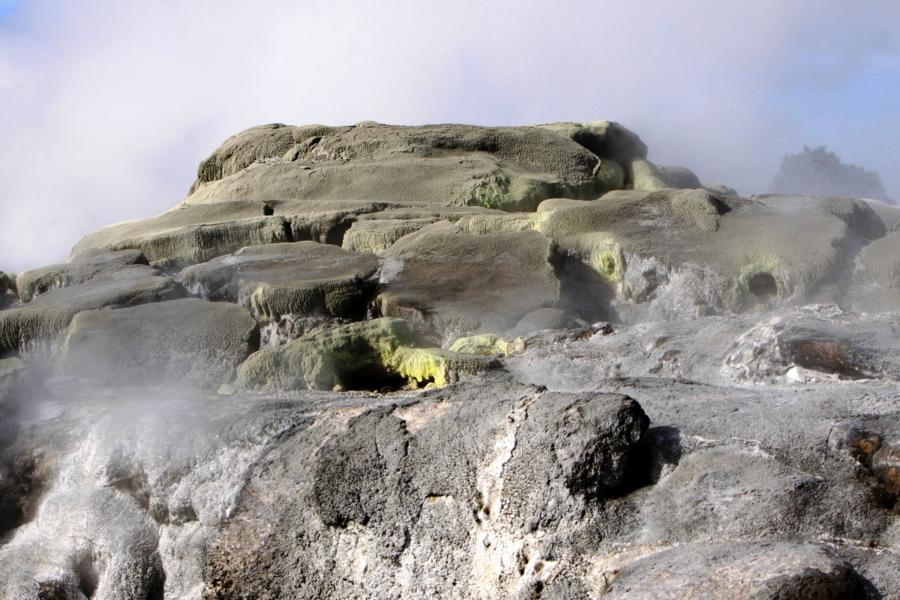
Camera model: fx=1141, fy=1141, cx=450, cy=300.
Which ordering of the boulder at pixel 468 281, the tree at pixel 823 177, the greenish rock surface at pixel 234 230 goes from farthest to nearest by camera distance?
1. the tree at pixel 823 177
2. the greenish rock surface at pixel 234 230
3. the boulder at pixel 468 281

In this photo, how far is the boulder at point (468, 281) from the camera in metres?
6.93

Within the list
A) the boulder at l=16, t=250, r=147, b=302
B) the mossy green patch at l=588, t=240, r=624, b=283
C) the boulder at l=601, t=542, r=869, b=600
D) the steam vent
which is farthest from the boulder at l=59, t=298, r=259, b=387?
the boulder at l=601, t=542, r=869, b=600

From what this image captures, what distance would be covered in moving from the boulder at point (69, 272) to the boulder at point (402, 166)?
67.9 inches

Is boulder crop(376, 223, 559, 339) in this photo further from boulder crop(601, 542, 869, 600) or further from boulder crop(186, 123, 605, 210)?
boulder crop(601, 542, 869, 600)

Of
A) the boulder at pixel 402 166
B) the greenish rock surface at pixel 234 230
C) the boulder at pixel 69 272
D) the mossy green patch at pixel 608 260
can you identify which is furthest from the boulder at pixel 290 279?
the boulder at pixel 402 166

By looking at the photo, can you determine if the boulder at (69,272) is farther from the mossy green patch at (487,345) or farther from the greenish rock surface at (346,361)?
the mossy green patch at (487,345)

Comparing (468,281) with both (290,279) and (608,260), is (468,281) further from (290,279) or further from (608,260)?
(290,279)

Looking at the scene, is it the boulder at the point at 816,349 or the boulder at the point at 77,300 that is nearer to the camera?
the boulder at the point at 816,349

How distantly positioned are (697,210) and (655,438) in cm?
446

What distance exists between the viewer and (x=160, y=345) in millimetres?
6742

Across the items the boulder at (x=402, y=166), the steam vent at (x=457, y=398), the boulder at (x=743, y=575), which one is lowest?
the boulder at (x=743, y=575)

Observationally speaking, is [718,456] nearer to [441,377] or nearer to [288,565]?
[288,565]

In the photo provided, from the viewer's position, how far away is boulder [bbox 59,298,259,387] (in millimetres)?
6617

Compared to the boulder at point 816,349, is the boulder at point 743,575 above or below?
below
